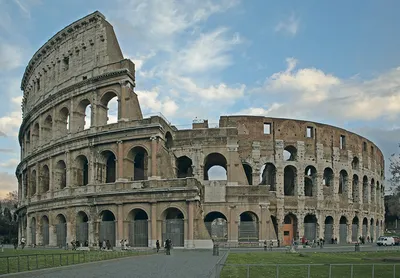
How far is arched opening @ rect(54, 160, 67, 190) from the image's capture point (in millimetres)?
43438

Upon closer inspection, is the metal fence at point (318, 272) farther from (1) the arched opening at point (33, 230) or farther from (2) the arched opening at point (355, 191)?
(2) the arched opening at point (355, 191)

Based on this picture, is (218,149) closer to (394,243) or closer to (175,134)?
(175,134)

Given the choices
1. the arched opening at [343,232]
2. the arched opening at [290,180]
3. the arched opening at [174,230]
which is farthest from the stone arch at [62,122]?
the arched opening at [343,232]

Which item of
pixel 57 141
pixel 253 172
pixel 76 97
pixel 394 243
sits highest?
pixel 76 97

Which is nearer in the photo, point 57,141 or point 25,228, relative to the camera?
point 57,141

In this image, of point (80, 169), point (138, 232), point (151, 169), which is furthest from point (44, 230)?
point (151, 169)

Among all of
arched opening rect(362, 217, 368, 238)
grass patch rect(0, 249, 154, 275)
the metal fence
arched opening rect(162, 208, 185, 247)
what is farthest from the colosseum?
the metal fence

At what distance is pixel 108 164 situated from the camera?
4228 cm

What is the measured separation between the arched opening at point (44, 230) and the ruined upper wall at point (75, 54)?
11.6 metres

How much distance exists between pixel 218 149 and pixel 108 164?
9.60 metres

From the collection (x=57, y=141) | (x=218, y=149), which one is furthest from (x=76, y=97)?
(x=218, y=149)

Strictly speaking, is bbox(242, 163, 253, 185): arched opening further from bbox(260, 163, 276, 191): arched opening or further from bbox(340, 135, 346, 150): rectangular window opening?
bbox(340, 135, 346, 150): rectangular window opening

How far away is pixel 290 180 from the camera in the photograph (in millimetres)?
47719

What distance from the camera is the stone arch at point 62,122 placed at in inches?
1741
